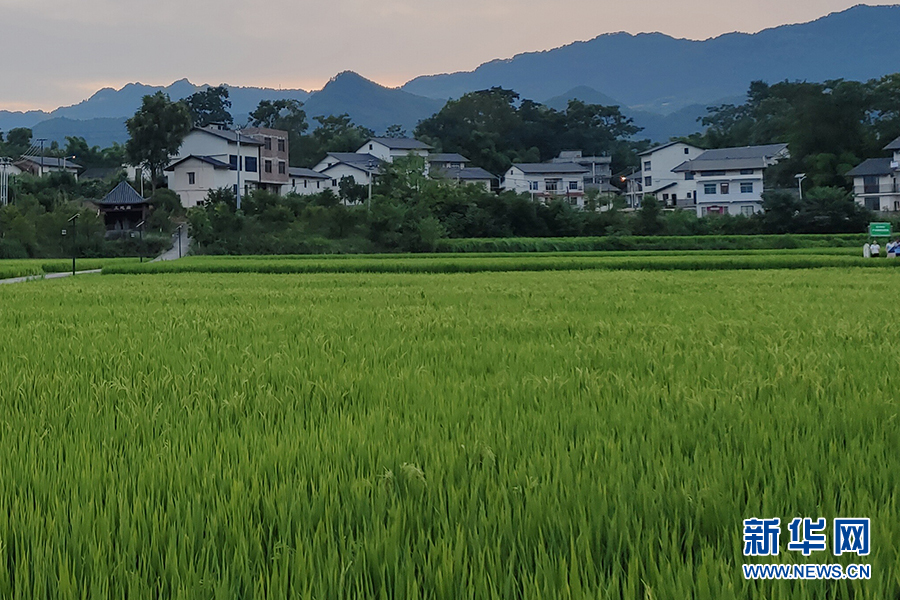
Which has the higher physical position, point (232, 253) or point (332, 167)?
point (332, 167)

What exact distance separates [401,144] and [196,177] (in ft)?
97.3

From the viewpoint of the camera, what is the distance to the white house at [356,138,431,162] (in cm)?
7950

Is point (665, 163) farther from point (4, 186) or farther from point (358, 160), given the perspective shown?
point (4, 186)

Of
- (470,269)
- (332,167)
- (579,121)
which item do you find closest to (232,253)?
(470,269)

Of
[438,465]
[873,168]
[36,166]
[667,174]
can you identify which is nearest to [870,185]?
[873,168]

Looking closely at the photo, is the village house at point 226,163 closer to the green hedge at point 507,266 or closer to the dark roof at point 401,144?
the dark roof at point 401,144

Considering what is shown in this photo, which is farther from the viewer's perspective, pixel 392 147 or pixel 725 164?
pixel 392 147

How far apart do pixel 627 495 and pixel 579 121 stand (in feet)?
305

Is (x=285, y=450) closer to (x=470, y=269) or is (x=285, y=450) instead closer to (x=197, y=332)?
(x=197, y=332)

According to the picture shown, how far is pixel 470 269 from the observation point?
24.0 m

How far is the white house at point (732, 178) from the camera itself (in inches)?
2557

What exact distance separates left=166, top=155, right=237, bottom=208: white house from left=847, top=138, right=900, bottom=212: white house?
45922mm

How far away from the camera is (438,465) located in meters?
2.50

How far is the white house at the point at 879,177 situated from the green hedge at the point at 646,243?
1779cm
